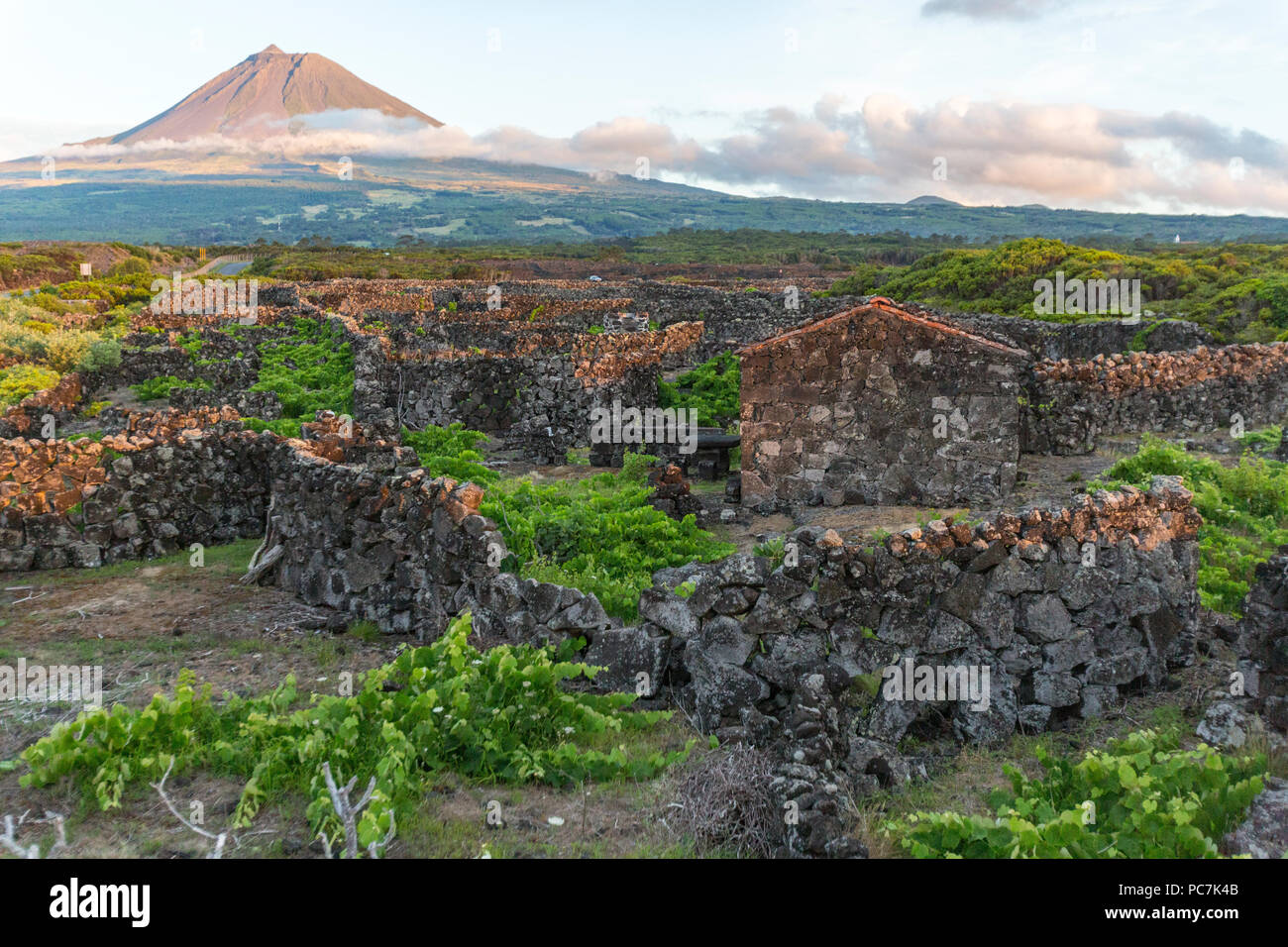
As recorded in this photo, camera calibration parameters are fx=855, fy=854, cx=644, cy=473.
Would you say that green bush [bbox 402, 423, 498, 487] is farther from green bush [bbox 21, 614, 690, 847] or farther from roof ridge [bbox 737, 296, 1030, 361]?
green bush [bbox 21, 614, 690, 847]

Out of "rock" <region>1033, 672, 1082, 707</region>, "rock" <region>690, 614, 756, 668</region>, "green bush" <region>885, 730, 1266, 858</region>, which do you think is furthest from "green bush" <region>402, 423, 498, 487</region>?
"green bush" <region>885, 730, 1266, 858</region>

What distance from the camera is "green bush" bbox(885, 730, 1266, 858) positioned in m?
3.93

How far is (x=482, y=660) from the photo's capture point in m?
5.76

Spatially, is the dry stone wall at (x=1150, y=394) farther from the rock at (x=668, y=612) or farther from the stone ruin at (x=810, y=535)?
the rock at (x=668, y=612)

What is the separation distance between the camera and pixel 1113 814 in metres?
4.26

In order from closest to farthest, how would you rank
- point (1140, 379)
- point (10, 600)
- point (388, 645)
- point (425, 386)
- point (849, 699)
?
point (849, 699), point (388, 645), point (10, 600), point (1140, 379), point (425, 386)

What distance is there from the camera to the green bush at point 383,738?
183 inches

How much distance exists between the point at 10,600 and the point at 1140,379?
64.4ft

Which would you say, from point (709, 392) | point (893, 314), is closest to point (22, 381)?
point (709, 392)

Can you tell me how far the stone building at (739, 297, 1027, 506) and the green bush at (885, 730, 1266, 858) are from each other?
335 inches

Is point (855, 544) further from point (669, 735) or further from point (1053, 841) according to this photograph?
point (1053, 841)

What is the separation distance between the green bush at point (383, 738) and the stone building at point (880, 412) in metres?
8.15

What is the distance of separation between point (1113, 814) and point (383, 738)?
12.8 ft
